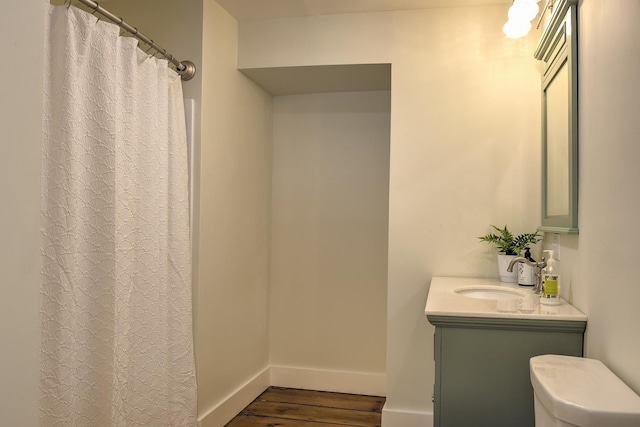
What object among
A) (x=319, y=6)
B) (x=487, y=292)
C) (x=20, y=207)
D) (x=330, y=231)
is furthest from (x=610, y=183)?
(x=330, y=231)

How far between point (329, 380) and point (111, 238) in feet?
6.75

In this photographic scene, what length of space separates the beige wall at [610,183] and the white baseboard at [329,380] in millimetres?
1814

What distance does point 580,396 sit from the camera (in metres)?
1.29

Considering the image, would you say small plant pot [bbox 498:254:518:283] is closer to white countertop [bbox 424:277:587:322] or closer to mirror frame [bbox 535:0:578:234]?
mirror frame [bbox 535:0:578:234]

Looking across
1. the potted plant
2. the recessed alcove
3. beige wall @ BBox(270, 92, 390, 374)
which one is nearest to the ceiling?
the recessed alcove

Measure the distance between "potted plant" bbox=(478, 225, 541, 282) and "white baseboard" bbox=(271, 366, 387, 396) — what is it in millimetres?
1204

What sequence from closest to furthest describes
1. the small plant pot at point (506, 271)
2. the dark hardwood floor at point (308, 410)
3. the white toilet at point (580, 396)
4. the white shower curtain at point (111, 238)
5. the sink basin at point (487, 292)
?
1. the white toilet at point (580, 396)
2. the white shower curtain at point (111, 238)
3. the sink basin at point (487, 292)
4. the small plant pot at point (506, 271)
5. the dark hardwood floor at point (308, 410)

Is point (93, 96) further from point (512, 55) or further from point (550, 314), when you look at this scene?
point (512, 55)

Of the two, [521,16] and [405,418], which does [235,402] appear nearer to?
[405,418]

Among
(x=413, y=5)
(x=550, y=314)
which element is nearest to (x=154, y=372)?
(x=550, y=314)

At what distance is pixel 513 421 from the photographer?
6.06 feet

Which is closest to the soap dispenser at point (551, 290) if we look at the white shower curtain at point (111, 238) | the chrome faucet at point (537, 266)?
the chrome faucet at point (537, 266)

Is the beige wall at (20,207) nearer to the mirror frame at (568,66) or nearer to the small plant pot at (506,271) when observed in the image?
the mirror frame at (568,66)

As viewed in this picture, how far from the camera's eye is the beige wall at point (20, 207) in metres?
1.23
